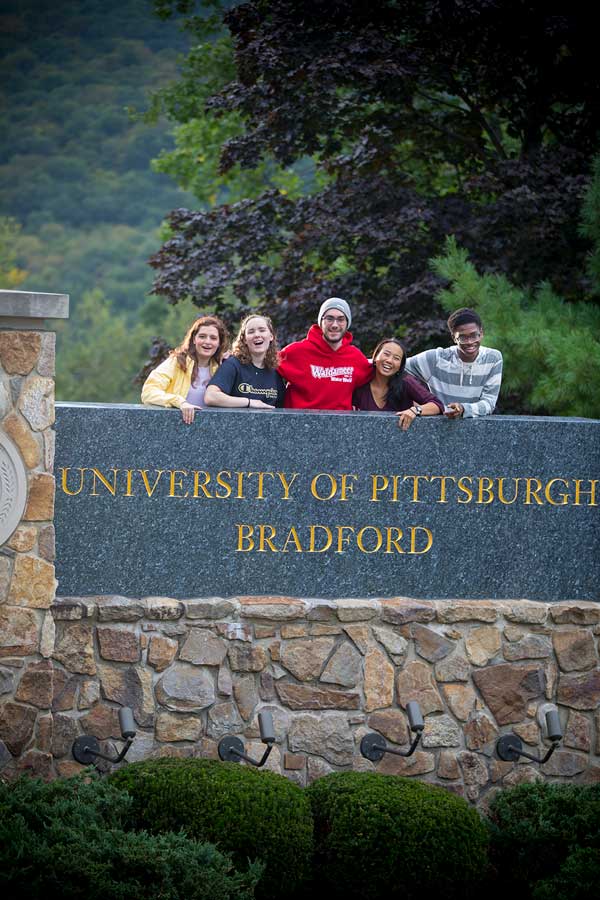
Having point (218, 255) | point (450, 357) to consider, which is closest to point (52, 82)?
point (218, 255)

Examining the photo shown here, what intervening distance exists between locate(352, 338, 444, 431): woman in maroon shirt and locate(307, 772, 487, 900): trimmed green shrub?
1.91m

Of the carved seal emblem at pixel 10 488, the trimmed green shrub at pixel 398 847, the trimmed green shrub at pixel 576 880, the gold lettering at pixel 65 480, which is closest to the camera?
the trimmed green shrub at pixel 576 880

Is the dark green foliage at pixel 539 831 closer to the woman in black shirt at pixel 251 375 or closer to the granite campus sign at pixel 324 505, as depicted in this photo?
the granite campus sign at pixel 324 505

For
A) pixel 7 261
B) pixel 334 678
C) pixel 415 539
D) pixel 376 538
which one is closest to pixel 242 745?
pixel 334 678

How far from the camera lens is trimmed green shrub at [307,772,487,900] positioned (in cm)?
522

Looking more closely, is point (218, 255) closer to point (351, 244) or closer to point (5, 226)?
point (351, 244)

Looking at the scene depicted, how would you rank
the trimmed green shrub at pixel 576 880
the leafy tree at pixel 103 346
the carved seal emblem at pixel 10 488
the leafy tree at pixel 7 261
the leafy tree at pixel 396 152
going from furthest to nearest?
the leafy tree at pixel 103 346 → the leafy tree at pixel 7 261 → the leafy tree at pixel 396 152 → the carved seal emblem at pixel 10 488 → the trimmed green shrub at pixel 576 880

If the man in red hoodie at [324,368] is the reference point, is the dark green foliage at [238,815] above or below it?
below

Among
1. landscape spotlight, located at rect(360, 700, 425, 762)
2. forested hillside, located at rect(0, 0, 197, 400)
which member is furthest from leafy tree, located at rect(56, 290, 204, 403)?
landscape spotlight, located at rect(360, 700, 425, 762)

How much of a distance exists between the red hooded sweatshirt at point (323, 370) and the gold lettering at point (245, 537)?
0.76 metres

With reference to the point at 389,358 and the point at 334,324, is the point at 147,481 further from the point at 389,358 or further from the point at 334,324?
the point at 389,358

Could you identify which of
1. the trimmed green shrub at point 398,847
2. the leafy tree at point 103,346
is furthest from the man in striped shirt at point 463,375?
the leafy tree at point 103,346

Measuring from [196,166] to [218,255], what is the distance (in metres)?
4.98

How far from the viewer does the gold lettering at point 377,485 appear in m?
6.24
